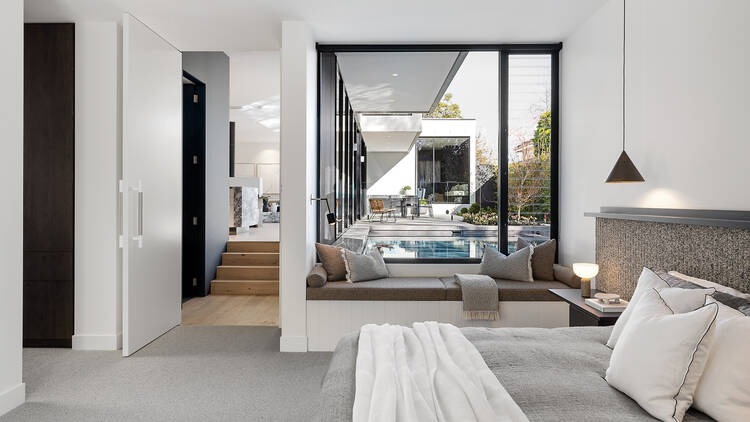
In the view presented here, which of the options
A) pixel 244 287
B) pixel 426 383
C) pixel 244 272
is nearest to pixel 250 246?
pixel 244 272

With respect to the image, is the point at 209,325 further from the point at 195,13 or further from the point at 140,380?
the point at 195,13

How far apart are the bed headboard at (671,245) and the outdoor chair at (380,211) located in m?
1.91

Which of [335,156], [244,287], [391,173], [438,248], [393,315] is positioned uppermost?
[335,156]

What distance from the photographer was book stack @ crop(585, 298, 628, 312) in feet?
8.45

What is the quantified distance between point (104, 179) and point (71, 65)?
972 millimetres

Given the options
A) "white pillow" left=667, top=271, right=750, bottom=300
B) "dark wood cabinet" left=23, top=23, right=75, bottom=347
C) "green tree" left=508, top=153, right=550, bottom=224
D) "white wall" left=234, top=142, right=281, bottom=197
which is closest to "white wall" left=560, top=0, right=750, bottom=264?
"green tree" left=508, top=153, right=550, bottom=224

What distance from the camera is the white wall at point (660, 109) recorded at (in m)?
2.14

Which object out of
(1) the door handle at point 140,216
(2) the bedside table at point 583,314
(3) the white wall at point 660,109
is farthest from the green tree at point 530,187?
(1) the door handle at point 140,216

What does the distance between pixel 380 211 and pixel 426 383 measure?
3199mm

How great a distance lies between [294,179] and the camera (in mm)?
3543

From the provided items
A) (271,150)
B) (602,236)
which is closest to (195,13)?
(602,236)

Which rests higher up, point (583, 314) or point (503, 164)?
point (503, 164)
